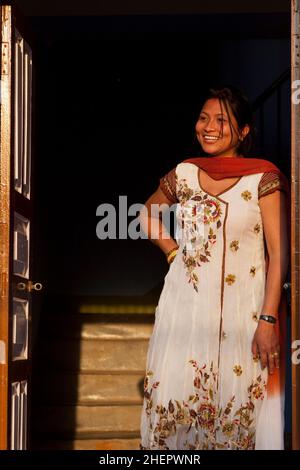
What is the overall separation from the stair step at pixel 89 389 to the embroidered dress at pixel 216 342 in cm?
230

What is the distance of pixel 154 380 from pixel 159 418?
133mm

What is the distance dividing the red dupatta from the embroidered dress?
0.08 ft

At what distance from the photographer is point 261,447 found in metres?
3.44

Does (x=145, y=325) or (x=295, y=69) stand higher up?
(x=295, y=69)

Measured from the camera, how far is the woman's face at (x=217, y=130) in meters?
3.61

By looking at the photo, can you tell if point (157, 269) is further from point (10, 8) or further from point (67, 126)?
point (10, 8)

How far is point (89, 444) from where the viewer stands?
5.50 metres

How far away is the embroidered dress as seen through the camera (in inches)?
137

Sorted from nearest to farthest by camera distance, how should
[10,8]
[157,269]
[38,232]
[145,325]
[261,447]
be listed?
[261,447], [10,8], [145,325], [38,232], [157,269]

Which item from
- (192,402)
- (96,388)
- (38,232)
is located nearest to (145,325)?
(96,388)

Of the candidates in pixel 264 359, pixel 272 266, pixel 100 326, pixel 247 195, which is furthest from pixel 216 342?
pixel 100 326

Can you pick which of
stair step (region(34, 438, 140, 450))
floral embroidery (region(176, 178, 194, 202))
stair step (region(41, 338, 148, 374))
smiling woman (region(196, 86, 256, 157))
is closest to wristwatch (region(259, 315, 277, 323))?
floral embroidery (region(176, 178, 194, 202))

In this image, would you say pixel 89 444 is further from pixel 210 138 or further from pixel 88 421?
pixel 210 138

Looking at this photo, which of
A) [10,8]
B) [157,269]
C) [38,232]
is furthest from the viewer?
[157,269]
